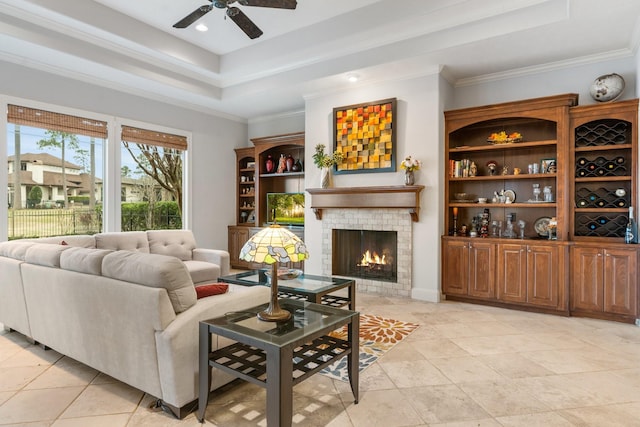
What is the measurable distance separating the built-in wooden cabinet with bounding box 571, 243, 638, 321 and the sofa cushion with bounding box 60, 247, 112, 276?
4.48 meters

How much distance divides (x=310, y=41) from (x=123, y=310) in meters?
3.92

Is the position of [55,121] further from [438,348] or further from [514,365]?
[514,365]

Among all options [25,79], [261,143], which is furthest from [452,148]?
[25,79]

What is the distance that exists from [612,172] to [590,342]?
2.01m

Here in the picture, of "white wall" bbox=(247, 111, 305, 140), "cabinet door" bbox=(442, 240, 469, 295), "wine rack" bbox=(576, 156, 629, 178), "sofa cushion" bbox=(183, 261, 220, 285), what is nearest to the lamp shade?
"sofa cushion" bbox=(183, 261, 220, 285)

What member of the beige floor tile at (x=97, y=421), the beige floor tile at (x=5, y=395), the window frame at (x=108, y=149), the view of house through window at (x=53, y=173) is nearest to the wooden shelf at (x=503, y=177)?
the beige floor tile at (x=97, y=421)

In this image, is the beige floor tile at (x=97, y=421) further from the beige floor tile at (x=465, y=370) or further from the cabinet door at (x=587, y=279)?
the cabinet door at (x=587, y=279)

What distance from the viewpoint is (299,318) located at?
2.21 m

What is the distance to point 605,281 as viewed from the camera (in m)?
3.93

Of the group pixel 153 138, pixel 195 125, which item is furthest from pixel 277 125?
pixel 153 138

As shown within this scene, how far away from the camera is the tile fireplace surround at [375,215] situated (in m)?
4.87

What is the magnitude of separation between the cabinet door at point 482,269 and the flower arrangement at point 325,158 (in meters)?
2.09

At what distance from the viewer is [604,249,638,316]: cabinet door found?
3789mm

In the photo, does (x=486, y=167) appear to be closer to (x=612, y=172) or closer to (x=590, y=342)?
(x=612, y=172)
